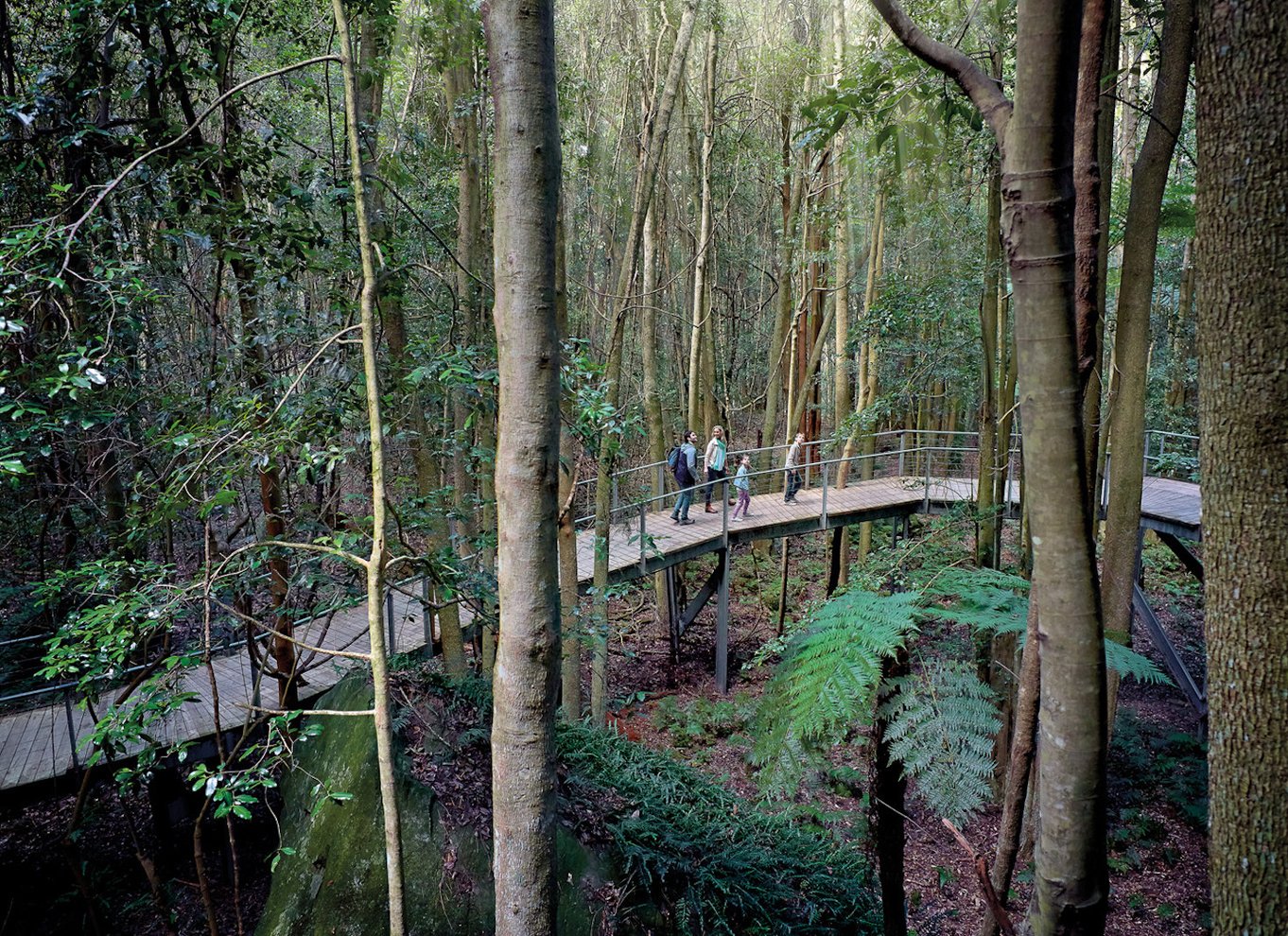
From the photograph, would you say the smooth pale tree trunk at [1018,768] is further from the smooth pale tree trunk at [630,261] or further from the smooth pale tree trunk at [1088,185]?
the smooth pale tree trunk at [630,261]

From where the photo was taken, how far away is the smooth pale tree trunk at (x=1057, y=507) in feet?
4.23

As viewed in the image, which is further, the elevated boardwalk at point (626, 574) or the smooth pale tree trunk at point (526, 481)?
the elevated boardwalk at point (626, 574)

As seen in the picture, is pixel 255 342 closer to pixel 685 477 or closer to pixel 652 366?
pixel 685 477


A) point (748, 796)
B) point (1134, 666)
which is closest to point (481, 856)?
point (1134, 666)

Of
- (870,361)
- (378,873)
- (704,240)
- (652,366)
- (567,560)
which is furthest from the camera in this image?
(870,361)

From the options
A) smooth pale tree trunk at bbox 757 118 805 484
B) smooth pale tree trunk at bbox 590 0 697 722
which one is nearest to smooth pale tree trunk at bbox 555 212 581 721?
smooth pale tree trunk at bbox 590 0 697 722

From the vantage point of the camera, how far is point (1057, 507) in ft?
4.39

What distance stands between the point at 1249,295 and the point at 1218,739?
982mm

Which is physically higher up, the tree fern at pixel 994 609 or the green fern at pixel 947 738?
the tree fern at pixel 994 609

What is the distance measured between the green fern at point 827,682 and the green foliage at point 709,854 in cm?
227

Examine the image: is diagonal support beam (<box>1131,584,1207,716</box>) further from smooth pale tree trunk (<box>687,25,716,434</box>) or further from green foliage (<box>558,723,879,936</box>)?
smooth pale tree trunk (<box>687,25,716,434</box>)

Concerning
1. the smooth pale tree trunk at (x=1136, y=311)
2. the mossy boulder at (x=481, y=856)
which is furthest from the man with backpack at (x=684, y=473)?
the mossy boulder at (x=481, y=856)

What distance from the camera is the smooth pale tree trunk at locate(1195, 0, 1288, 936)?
1.49m

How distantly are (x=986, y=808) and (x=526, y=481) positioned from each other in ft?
24.7
